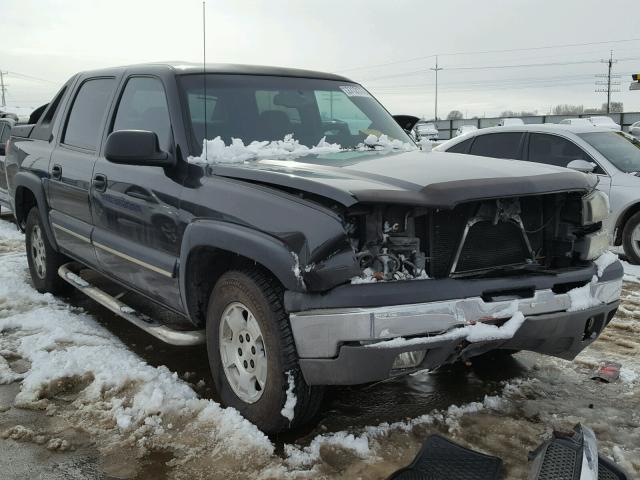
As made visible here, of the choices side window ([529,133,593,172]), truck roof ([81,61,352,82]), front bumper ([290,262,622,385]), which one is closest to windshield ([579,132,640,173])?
side window ([529,133,593,172])

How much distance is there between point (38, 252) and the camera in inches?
237

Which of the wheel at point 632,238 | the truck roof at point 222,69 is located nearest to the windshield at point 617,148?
the wheel at point 632,238

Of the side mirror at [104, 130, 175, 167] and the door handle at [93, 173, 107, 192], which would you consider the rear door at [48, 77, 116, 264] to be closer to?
the door handle at [93, 173, 107, 192]

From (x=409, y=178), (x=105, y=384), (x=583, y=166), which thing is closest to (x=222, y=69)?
(x=409, y=178)

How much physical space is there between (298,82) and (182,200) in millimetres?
1424

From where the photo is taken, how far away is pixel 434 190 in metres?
2.75

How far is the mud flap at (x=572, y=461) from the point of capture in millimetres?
2533

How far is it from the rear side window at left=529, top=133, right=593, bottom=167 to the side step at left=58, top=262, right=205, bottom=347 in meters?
5.40

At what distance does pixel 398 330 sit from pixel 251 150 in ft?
5.10

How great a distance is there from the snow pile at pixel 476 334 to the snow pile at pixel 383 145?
163cm

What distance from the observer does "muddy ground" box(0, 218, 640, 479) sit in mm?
2932

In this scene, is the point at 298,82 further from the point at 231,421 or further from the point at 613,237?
the point at 613,237

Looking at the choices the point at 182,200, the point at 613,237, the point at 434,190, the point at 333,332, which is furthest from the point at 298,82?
the point at 613,237

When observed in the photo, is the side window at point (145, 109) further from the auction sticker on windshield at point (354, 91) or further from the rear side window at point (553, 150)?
the rear side window at point (553, 150)
